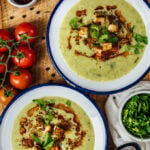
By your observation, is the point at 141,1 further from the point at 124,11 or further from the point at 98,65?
the point at 98,65

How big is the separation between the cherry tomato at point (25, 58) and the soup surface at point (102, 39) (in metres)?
0.14

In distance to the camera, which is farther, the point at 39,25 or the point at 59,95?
the point at 39,25

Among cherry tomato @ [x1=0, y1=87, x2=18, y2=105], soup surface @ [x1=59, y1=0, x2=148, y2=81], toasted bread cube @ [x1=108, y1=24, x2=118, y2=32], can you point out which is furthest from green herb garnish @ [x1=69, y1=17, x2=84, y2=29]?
cherry tomato @ [x1=0, y1=87, x2=18, y2=105]

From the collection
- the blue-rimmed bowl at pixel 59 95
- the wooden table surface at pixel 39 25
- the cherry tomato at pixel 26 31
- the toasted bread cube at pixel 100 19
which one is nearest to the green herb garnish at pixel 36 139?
the blue-rimmed bowl at pixel 59 95

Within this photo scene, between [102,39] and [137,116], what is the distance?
0.38 metres

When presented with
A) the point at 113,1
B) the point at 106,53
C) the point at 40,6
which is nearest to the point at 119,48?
the point at 106,53

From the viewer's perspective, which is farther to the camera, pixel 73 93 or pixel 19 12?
pixel 19 12

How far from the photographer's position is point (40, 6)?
6.45ft

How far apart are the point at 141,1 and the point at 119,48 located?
0.77 ft

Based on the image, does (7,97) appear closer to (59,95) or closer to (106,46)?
(59,95)

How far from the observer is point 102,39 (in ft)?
6.13

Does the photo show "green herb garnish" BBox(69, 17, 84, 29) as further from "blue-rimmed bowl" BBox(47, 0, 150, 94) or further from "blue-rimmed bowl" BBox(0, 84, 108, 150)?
"blue-rimmed bowl" BBox(0, 84, 108, 150)

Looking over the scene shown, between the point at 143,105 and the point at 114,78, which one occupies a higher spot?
the point at 114,78

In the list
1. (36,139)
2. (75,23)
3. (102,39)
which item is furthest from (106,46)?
(36,139)
